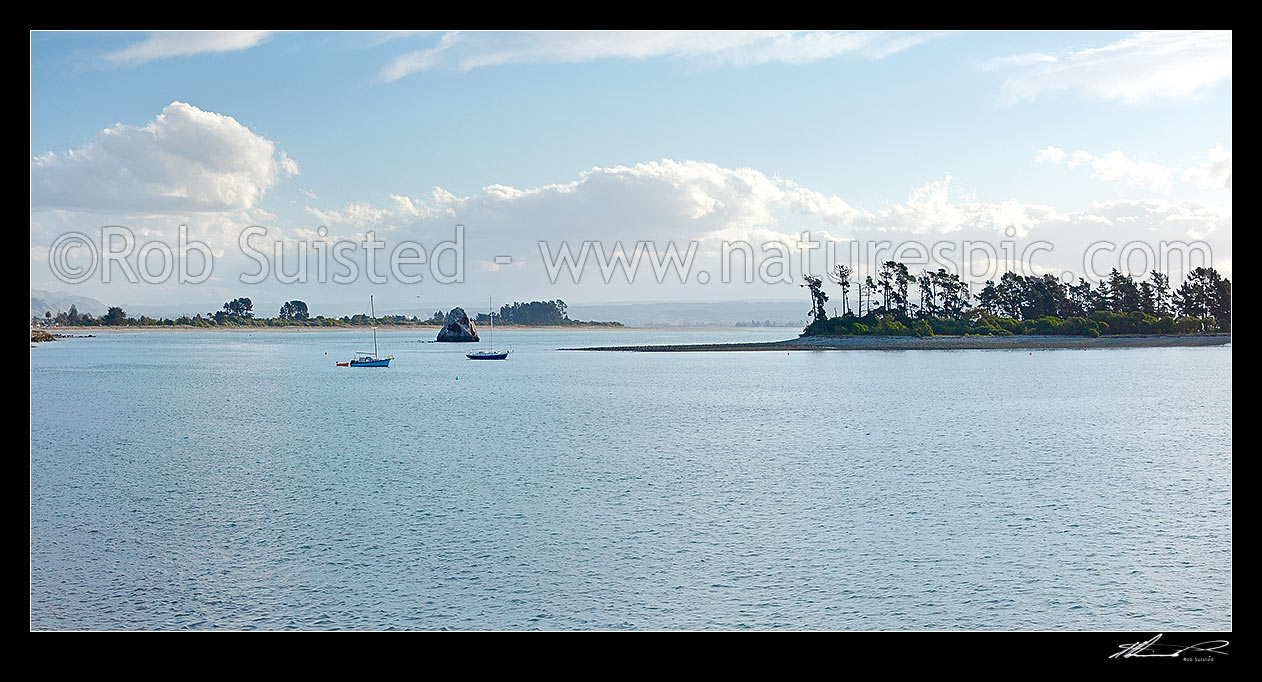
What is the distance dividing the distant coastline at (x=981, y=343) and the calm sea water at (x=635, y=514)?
3193 cm

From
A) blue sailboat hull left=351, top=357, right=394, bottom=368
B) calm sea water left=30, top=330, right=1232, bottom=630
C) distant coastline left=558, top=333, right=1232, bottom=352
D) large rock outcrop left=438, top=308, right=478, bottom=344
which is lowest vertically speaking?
calm sea water left=30, top=330, right=1232, bottom=630

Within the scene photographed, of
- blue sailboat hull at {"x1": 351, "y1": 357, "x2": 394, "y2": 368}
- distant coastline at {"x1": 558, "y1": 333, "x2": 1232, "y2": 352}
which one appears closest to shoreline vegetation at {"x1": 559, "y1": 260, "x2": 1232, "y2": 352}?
distant coastline at {"x1": 558, "y1": 333, "x2": 1232, "y2": 352}

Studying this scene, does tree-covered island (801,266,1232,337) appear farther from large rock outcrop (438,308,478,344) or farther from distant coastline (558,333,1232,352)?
large rock outcrop (438,308,478,344)

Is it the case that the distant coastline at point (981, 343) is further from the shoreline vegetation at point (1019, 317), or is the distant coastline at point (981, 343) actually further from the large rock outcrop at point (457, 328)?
the large rock outcrop at point (457, 328)

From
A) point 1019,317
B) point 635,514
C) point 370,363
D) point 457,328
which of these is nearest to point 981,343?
point 1019,317

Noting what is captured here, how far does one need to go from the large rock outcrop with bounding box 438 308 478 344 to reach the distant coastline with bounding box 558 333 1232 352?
2208 centimetres

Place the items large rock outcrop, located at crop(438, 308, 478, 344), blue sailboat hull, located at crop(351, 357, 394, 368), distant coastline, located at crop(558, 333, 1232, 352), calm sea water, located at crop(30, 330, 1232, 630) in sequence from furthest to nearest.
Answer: large rock outcrop, located at crop(438, 308, 478, 344) → distant coastline, located at crop(558, 333, 1232, 352) → blue sailboat hull, located at crop(351, 357, 394, 368) → calm sea water, located at crop(30, 330, 1232, 630)

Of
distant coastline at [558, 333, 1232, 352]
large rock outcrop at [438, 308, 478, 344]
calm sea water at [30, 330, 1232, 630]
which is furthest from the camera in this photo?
large rock outcrop at [438, 308, 478, 344]

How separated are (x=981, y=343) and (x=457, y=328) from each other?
42.3 meters

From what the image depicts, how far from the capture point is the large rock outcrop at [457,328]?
83.3 metres

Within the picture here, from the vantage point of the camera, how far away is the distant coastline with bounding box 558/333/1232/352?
62.9 metres

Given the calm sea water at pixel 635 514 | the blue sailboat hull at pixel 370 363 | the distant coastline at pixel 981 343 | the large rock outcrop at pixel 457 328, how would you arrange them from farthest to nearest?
the large rock outcrop at pixel 457 328, the distant coastline at pixel 981 343, the blue sailboat hull at pixel 370 363, the calm sea water at pixel 635 514

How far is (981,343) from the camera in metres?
64.2

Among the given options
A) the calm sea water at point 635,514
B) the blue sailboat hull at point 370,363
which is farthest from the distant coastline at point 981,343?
the calm sea water at point 635,514
